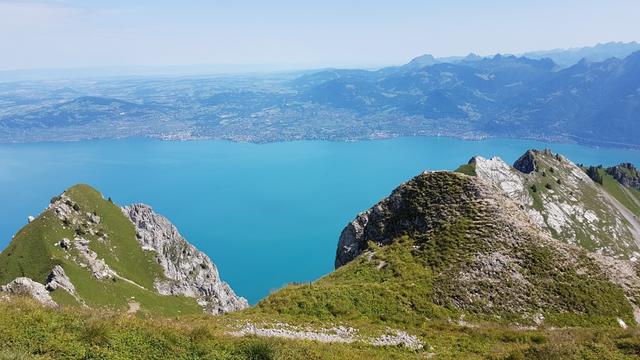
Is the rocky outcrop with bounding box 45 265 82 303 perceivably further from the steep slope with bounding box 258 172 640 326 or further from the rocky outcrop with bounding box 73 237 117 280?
the steep slope with bounding box 258 172 640 326

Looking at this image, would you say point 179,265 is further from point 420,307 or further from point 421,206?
point 420,307

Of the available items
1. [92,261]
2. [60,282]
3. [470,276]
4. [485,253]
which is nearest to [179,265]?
[92,261]

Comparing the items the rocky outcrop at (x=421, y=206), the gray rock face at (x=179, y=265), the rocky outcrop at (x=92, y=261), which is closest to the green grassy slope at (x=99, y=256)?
the rocky outcrop at (x=92, y=261)

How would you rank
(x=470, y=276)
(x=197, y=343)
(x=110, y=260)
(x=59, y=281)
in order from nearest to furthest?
(x=197, y=343) < (x=470, y=276) < (x=59, y=281) < (x=110, y=260)


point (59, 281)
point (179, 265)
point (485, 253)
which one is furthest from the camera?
point (179, 265)

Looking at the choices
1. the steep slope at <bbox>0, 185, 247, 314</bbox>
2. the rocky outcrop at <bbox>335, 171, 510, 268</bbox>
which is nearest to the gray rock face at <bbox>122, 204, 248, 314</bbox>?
the steep slope at <bbox>0, 185, 247, 314</bbox>

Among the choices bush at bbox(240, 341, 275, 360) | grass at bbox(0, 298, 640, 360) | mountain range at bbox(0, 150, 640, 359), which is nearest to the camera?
grass at bbox(0, 298, 640, 360)
